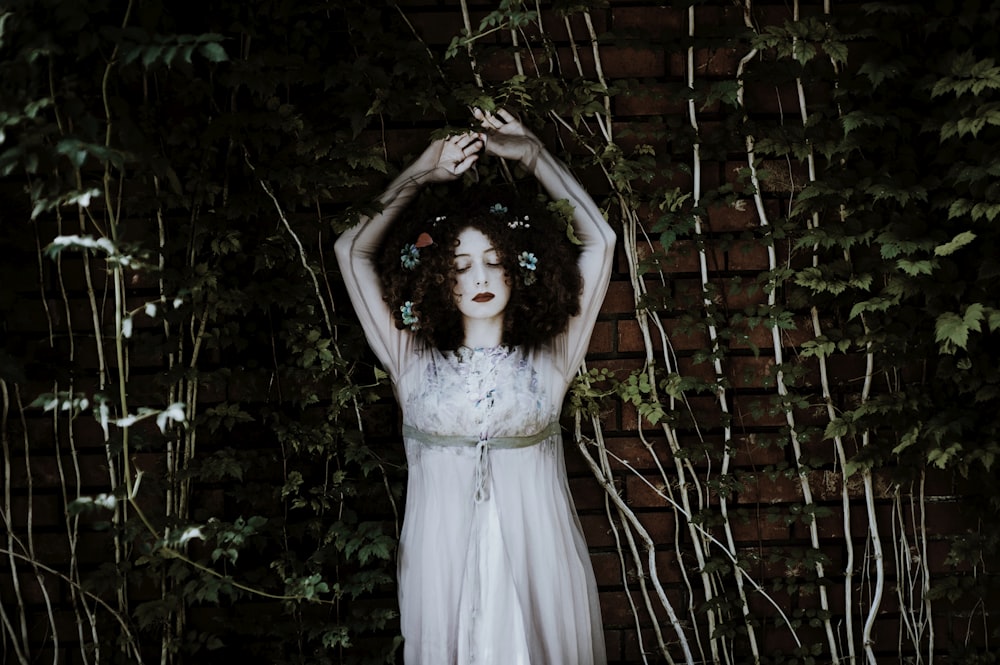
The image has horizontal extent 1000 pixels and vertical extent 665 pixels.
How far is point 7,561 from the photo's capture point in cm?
281

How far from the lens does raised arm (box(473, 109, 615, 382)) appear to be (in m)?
2.68

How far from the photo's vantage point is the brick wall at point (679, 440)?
110 inches

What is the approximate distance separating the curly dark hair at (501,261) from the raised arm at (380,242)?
37mm

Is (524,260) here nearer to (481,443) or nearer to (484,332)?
(484,332)

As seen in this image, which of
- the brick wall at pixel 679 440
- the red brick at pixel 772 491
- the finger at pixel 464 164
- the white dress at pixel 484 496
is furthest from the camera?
the red brick at pixel 772 491

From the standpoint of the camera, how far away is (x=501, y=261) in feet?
8.44

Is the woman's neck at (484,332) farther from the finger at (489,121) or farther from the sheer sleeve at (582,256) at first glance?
the finger at (489,121)

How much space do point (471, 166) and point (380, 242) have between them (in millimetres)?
359

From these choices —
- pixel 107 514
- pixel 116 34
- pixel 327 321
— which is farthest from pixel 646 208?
pixel 107 514

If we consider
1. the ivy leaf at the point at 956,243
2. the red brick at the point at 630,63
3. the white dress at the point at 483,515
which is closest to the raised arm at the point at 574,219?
the white dress at the point at 483,515

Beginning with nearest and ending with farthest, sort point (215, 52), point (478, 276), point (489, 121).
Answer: point (215, 52) < point (478, 276) < point (489, 121)

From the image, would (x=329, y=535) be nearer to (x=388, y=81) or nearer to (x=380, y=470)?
(x=380, y=470)

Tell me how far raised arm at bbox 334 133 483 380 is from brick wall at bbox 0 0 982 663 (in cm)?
19

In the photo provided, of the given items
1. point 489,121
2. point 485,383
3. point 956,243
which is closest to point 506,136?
point 489,121
